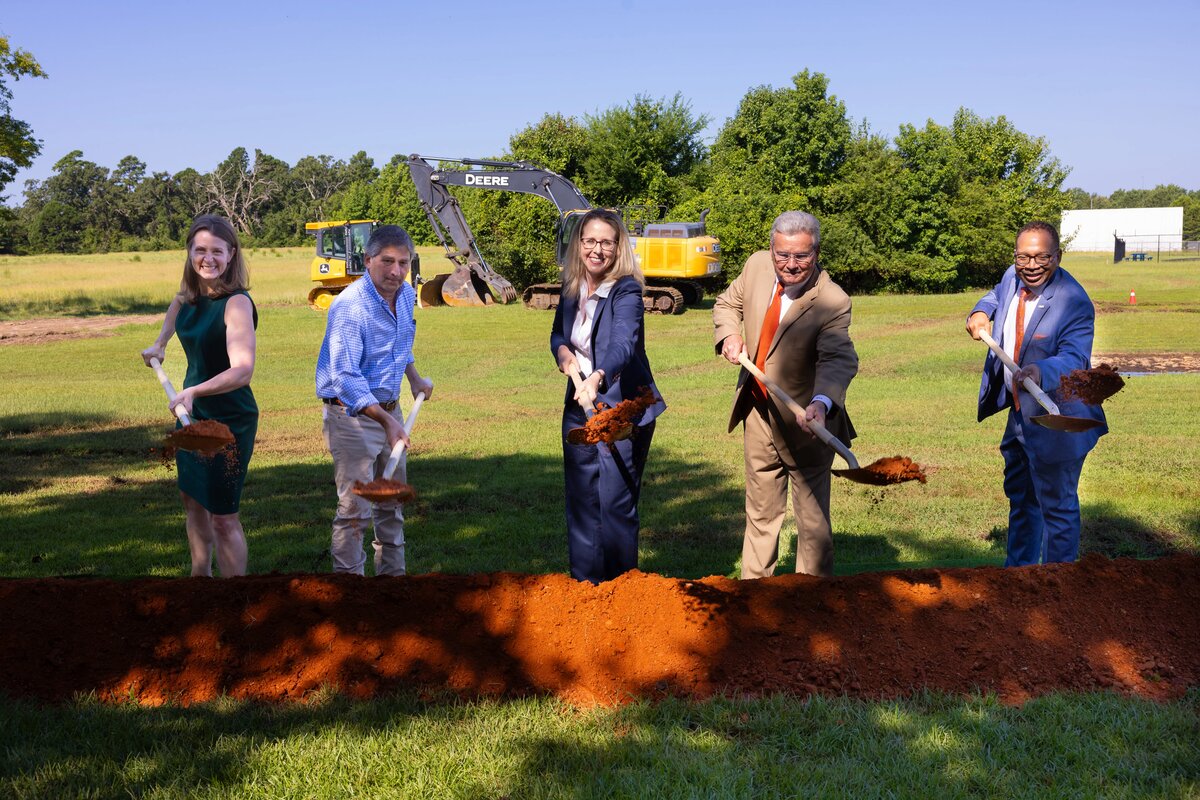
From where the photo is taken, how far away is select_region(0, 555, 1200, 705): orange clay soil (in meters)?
3.93

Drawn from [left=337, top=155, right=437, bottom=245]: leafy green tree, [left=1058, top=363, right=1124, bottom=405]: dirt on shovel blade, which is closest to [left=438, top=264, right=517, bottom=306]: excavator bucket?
[left=1058, top=363, right=1124, bottom=405]: dirt on shovel blade

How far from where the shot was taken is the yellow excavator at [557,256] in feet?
90.3

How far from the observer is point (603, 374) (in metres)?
4.54

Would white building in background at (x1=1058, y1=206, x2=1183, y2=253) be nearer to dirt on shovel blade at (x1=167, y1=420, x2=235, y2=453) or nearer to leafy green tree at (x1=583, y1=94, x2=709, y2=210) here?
leafy green tree at (x1=583, y1=94, x2=709, y2=210)

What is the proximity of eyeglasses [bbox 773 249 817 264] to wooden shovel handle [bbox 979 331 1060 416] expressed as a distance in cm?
117

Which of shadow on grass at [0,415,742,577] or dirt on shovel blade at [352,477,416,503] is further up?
dirt on shovel blade at [352,477,416,503]

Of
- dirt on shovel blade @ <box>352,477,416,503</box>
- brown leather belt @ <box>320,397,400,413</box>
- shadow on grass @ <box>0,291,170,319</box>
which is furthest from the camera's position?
shadow on grass @ <box>0,291,170,319</box>

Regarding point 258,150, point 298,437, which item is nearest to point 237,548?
point 298,437

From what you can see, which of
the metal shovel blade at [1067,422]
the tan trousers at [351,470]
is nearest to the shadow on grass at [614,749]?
the tan trousers at [351,470]

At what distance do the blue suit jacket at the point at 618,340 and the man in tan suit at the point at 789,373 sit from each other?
448 millimetres

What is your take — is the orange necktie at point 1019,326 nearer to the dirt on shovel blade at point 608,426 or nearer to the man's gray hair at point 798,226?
the man's gray hair at point 798,226

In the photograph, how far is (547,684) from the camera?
12.9 feet

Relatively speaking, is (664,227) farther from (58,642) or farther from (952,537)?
(58,642)

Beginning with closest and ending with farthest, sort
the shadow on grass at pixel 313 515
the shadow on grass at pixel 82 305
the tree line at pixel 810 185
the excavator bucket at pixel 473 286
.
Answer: the shadow on grass at pixel 313 515 → the excavator bucket at pixel 473 286 → the shadow on grass at pixel 82 305 → the tree line at pixel 810 185
